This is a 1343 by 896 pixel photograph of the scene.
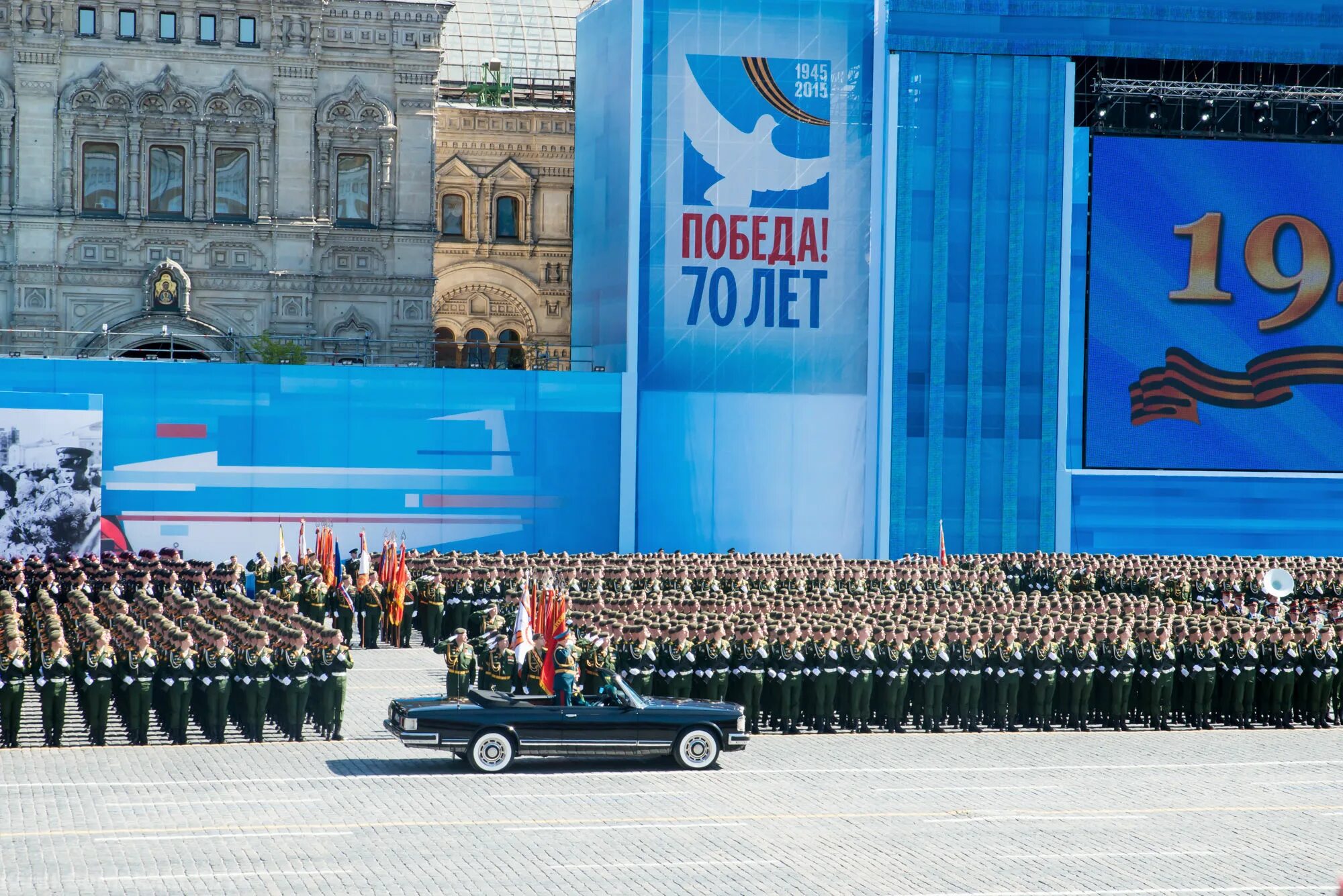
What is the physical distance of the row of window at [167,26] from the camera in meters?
46.2

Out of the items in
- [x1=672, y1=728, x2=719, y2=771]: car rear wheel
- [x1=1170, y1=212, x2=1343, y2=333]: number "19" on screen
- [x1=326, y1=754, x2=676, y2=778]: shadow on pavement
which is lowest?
[x1=326, y1=754, x2=676, y2=778]: shadow on pavement

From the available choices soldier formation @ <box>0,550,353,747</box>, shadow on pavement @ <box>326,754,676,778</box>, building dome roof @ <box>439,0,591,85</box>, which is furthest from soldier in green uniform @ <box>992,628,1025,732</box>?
building dome roof @ <box>439,0,591,85</box>

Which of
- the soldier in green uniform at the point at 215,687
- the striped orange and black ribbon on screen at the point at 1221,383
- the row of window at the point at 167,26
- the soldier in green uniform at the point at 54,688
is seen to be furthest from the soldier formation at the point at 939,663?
the row of window at the point at 167,26

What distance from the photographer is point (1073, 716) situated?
22.0m

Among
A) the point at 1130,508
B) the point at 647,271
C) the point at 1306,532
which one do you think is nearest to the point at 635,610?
the point at 647,271

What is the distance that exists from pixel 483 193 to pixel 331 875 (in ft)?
138

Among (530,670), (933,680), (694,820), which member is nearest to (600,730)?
(694,820)

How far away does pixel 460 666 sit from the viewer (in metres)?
21.3

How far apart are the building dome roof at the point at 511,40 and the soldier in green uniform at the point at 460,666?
1449 inches

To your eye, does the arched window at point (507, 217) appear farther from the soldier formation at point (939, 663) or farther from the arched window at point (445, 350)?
the soldier formation at point (939, 663)

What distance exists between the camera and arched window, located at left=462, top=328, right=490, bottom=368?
53.2 meters

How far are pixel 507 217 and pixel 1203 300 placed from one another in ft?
70.9

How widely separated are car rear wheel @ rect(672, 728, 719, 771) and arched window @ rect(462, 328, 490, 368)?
35442 mm

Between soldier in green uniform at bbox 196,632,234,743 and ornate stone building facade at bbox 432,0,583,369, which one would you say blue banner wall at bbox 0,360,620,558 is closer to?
ornate stone building facade at bbox 432,0,583,369
